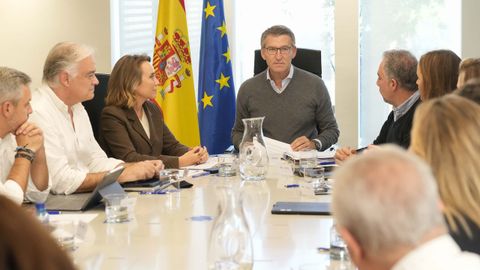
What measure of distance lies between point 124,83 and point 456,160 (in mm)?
2686

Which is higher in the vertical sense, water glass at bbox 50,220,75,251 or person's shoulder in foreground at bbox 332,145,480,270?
person's shoulder in foreground at bbox 332,145,480,270

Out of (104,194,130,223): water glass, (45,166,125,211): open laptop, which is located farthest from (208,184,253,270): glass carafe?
(45,166,125,211): open laptop

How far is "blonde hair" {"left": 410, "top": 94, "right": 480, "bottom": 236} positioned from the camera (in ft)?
5.27

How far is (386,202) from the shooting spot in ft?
3.68

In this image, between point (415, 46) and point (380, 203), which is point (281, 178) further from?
point (415, 46)

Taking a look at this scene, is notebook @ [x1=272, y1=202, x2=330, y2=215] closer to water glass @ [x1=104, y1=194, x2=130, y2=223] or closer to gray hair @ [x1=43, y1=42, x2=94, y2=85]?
water glass @ [x1=104, y1=194, x2=130, y2=223]

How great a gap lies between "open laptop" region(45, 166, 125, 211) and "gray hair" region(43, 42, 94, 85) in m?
0.75

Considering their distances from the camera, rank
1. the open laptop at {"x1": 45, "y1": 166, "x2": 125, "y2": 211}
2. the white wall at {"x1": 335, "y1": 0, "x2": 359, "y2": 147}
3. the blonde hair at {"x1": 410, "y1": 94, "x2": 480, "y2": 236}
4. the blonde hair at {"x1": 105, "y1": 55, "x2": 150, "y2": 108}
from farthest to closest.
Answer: the white wall at {"x1": 335, "y1": 0, "x2": 359, "y2": 147}
the blonde hair at {"x1": 105, "y1": 55, "x2": 150, "y2": 108}
the open laptop at {"x1": 45, "y1": 166, "x2": 125, "y2": 211}
the blonde hair at {"x1": 410, "y1": 94, "x2": 480, "y2": 236}

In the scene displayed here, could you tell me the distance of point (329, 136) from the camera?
15.6 feet

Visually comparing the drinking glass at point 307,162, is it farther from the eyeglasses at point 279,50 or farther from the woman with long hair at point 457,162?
the woman with long hair at point 457,162

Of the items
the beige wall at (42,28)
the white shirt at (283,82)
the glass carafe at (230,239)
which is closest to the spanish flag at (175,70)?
the beige wall at (42,28)

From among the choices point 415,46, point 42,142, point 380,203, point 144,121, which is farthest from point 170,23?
point 380,203

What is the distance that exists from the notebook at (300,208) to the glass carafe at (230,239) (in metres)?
0.83

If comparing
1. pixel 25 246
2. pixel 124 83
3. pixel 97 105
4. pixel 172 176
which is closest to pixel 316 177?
pixel 172 176
